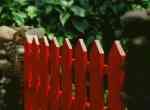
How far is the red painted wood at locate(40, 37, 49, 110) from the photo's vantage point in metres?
4.51

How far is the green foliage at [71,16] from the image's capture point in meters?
6.38

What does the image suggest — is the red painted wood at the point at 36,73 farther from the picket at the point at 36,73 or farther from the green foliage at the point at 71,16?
the green foliage at the point at 71,16

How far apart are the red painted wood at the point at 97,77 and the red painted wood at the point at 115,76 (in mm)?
143

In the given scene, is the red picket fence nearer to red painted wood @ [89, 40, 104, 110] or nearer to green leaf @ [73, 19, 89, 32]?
red painted wood @ [89, 40, 104, 110]

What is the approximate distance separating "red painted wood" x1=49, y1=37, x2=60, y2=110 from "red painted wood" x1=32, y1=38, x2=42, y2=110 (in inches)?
15.9

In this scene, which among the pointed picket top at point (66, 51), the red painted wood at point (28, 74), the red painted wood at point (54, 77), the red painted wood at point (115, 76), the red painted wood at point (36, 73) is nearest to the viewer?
the red painted wood at point (115, 76)

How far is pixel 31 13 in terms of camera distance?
251 inches

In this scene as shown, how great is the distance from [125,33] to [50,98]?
2.30 m

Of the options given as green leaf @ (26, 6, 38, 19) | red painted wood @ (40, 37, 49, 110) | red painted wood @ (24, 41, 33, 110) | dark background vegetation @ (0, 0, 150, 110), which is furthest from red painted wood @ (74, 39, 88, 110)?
green leaf @ (26, 6, 38, 19)

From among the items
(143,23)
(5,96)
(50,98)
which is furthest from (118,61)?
(5,96)

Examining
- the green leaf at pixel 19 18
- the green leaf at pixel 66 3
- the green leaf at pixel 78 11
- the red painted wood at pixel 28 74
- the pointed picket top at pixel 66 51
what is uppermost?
the green leaf at pixel 66 3

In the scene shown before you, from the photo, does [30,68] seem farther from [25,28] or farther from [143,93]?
[143,93]

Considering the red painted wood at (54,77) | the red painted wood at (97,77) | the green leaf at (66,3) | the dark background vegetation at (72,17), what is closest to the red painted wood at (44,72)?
the red painted wood at (54,77)

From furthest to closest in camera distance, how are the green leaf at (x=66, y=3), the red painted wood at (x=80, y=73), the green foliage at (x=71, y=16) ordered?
the green leaf at (x=66, y=3) → the green foliage at (x=71, y=16) → the red painted wood at (x=80, y=73)
